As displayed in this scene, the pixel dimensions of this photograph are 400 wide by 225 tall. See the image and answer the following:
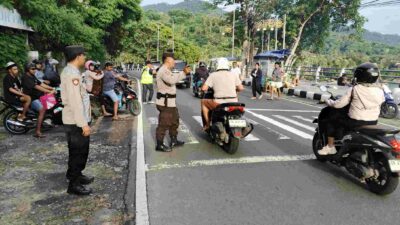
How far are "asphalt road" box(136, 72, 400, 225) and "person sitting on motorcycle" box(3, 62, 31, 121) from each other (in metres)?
2.89

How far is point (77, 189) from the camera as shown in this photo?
4.64 metres

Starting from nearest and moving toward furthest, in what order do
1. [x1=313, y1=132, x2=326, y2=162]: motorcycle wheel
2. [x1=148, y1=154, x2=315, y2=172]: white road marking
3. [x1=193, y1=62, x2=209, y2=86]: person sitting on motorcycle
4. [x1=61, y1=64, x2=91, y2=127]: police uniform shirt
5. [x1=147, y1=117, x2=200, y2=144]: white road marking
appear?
[x1=61, y1=64, x2=91, y2=127]: police uniform shirt → [x1=148, y1=154, x2=315, y2=172]: white road marking → [x1=313, y1=132, x2=326, y2=162]: motorcycle wheel → [x1=147, y1=117, x2=200, y2=144]: white road marking → [x1=193, y1=62, x2=209, y2=86]: person sitting on motorcycle

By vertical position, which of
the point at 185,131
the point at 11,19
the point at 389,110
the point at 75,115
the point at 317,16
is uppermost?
the point at 317,16

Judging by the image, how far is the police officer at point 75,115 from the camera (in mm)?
4375

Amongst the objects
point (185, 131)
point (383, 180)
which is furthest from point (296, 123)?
point (383, 180)

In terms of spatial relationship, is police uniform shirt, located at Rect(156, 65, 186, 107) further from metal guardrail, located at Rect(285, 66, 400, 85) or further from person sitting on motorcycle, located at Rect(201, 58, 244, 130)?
metal guardrail, located at Rect(285, 66, 400, 85)

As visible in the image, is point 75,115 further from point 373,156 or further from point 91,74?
point 91,74

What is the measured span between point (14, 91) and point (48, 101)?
73 cm

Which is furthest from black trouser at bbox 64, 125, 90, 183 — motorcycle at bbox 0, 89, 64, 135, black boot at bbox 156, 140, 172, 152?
motorcycle at bbox 0, 89, 64, 135

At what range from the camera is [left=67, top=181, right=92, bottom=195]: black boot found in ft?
15.2

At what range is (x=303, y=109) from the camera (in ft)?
44.0

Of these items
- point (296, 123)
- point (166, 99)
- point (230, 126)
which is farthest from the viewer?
point (296, 123)

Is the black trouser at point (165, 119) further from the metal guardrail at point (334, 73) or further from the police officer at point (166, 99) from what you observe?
the metal guardrail at point (334, 73)

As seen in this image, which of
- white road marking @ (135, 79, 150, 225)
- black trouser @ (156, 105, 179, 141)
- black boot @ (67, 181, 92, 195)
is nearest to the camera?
white road marking @ (135, 79, 150, 225)
